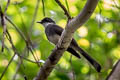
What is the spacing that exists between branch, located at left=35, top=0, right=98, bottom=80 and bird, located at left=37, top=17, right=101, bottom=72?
55 cm

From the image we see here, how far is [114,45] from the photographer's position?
18.1ft

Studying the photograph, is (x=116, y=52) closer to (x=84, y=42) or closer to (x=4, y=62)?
(x=84, y=42)

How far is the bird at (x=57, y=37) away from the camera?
4247mm

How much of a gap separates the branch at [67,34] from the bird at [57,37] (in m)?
0.55

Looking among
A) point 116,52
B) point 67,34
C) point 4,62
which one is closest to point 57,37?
point 4,62

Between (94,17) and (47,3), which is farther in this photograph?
(94,17)

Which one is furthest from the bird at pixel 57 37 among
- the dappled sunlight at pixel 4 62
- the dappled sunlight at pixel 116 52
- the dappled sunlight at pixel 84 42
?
the dappled sunlight at pixel 116 52

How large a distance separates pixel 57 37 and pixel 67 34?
1889mm

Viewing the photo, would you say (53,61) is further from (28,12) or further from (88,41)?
(28,12)

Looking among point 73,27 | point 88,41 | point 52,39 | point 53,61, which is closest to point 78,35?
→ point 88,41

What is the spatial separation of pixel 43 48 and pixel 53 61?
107 cm

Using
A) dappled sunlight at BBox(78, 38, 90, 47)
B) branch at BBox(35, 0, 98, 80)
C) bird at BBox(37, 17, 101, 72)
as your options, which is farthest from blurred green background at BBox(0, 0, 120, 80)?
branch at BBox(35, 0, 98, 80)

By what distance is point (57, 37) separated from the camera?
482cm

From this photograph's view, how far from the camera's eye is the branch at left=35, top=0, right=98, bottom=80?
2.51 m
